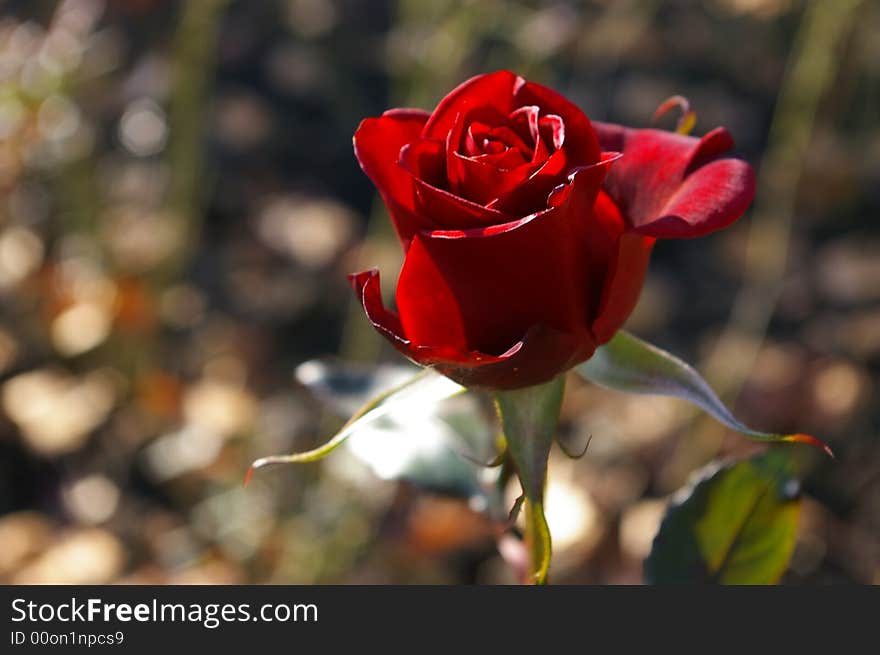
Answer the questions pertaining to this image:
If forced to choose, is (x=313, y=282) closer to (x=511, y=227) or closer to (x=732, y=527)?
(x=732, y=527)

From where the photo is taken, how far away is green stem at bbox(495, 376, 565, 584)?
0.46m

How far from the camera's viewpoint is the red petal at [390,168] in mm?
459

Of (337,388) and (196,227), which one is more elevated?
(337,388)

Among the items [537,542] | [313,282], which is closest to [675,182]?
[537,542]

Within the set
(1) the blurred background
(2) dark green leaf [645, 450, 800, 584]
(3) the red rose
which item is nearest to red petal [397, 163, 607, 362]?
(3) the red rose

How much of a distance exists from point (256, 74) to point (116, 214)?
48 centimetres

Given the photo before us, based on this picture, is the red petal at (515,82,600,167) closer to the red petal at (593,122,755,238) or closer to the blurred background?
the red petal at (593,122,755,238)

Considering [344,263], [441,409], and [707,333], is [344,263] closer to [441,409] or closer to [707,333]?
[707,333]

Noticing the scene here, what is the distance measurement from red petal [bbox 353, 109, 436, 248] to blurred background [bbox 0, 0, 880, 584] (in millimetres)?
658

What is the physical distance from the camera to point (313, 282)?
165cm

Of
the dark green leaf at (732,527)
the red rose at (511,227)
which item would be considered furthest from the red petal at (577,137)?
the dark green leaf at (732,527)

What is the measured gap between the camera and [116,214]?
1.69 meters

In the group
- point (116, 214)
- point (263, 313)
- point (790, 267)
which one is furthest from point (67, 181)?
point (790, 267)

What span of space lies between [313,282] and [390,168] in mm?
1192
